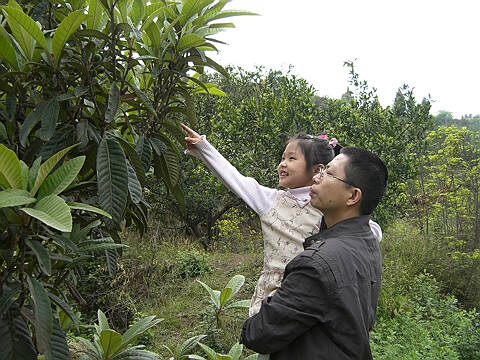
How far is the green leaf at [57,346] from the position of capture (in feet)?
4.99

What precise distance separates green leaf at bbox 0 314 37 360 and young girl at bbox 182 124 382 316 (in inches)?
34.7

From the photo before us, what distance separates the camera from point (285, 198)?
2162mm

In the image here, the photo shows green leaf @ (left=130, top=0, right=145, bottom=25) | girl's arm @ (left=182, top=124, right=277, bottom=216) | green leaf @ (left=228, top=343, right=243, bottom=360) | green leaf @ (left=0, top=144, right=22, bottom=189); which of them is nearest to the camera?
green leaf @ (left=0, top=144, right=22, bottom=189)

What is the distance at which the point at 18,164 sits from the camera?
51.3 inches

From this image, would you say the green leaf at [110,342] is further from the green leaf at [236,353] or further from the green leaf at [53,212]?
the green leaf at [53,212]

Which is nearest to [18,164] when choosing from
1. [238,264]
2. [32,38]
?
[32,38]

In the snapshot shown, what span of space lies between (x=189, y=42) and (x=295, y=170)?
0.67m

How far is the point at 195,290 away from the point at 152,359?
4103 millimetres

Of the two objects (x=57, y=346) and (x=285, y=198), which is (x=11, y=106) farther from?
(x=285, y=198)

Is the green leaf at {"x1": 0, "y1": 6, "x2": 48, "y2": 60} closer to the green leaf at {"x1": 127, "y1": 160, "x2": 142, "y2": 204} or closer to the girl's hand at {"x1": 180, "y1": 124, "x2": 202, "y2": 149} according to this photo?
the green leaf at {"x1": 127, "y1": 160, "x2": 142, "y2": 204}

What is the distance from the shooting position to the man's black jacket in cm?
145

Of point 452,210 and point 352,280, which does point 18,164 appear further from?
point 452,210

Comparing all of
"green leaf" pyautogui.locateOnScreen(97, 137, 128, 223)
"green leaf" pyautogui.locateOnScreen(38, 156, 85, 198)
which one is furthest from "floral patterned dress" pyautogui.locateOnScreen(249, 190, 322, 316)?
"green leaf" pyautogui.locateOnScreen(38, 156, 85, 198)

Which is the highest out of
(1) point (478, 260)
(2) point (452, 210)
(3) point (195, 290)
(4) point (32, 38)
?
(4) point (32, 38)
